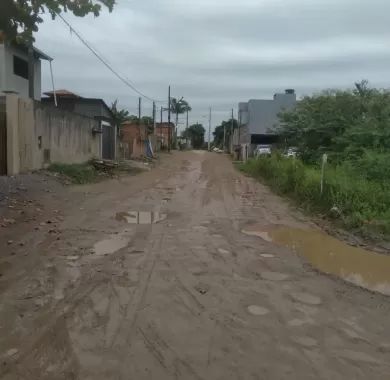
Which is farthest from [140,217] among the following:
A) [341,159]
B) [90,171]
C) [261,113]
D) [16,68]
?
[261,113]

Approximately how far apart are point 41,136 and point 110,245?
35.9ft

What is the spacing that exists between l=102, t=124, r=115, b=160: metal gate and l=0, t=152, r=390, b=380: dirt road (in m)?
21.0

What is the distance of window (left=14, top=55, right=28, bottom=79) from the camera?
27453mm

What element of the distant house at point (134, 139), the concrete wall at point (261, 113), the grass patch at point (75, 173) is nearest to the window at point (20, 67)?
the grass patch at point (75, 173)

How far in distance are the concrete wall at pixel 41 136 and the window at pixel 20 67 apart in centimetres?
617

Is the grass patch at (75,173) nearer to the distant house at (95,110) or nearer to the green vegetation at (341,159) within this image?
the green vegetation at (341,159)

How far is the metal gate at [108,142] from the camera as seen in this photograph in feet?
98.3

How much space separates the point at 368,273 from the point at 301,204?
23.0 ft

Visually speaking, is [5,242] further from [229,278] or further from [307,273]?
[307,273]

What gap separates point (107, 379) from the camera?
11.6ft

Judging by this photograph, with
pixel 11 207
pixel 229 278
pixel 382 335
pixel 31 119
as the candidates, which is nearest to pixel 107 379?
pixel 382 335

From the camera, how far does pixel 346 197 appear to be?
1188 centimetres

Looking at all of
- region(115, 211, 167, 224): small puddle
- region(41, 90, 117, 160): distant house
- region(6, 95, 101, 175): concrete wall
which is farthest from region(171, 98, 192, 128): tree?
region(115, 211, 167, 224): small puddle

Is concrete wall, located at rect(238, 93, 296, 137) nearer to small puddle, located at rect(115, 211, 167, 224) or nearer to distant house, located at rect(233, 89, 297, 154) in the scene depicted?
distant house, located at rect(233, 89, 297, 154)
